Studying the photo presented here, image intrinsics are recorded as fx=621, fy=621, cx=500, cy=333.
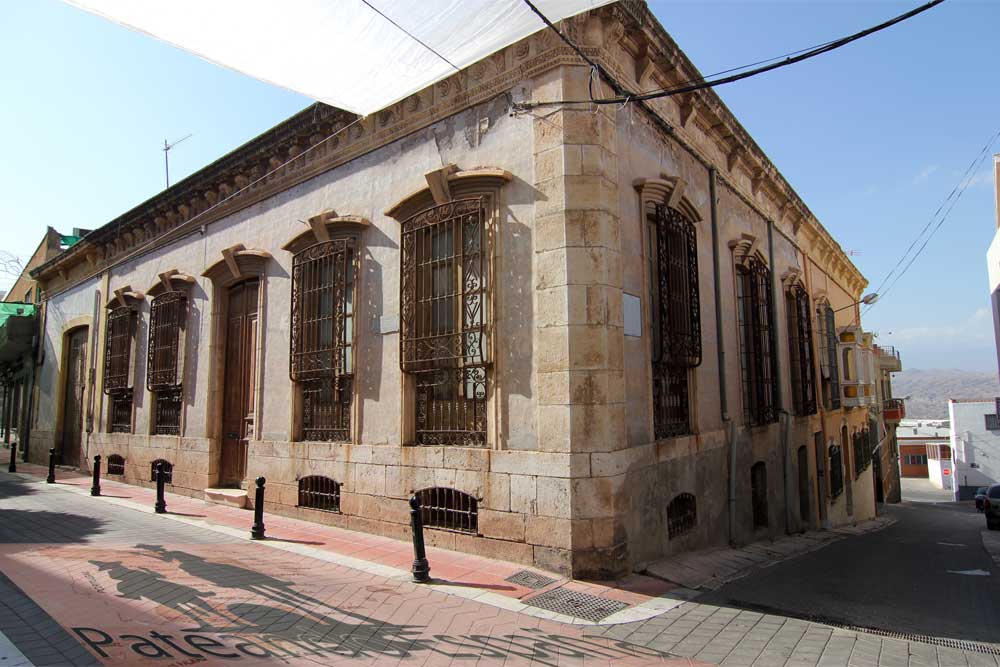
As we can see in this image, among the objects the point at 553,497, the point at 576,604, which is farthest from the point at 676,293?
the point at 576,604

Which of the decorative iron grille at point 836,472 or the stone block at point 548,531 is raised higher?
the stone block at point 548,531

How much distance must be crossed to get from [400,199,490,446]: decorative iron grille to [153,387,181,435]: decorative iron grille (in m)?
7.41

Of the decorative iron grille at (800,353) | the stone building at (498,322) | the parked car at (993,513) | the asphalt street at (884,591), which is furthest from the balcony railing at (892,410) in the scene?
the asphalt street at (884,591)

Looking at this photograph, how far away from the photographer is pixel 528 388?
7055 millimetres

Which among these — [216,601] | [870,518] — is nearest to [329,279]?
[216,601]

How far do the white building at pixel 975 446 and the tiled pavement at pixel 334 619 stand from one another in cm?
5448

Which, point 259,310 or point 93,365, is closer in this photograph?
point 259,310

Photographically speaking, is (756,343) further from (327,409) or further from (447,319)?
(327,409)

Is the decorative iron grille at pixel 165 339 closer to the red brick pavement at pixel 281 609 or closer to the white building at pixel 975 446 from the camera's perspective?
the red brick pavement at pixel 281 609

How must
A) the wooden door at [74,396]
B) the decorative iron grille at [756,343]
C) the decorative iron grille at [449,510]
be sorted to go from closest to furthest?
the decorative iron grille at [449,510], the decorative iron grille at [756,343], the wooden door at [74,396]

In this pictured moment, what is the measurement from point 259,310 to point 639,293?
6894 millimetres

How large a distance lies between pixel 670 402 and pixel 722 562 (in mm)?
2184

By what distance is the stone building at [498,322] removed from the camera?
691cm

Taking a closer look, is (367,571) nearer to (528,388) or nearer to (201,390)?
(528,388)
